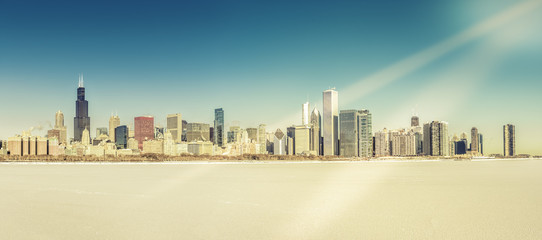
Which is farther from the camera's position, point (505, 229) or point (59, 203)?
point (59, 203)

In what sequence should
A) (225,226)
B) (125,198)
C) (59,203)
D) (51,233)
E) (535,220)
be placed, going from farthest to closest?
(125,198) → (59,203) → (535,220) → (225,226) → (51,233)

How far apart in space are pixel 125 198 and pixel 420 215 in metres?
21.5

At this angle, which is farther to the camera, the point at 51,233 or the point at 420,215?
the point at 420,215

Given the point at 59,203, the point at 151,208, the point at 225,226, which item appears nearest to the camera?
the point at 225,226

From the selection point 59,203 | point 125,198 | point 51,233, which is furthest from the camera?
point 125,198

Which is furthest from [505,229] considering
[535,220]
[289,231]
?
[289,231]

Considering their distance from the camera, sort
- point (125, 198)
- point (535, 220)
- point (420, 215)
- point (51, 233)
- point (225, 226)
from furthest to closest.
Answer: point (125, 198)
point (420, 215)
point (535, 220)
point (225, 226)
point (51, 233)

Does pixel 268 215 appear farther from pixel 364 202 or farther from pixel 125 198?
pixel 125 198

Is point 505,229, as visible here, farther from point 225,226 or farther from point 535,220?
point 225,226

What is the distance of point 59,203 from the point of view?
29.3 meters

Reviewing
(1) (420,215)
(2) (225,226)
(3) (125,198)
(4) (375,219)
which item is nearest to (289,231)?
(2) (225,226)

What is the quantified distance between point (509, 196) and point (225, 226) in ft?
84.8

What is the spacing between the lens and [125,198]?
3266 cm

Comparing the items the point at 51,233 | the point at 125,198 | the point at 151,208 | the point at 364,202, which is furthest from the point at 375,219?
the point at 125,198
